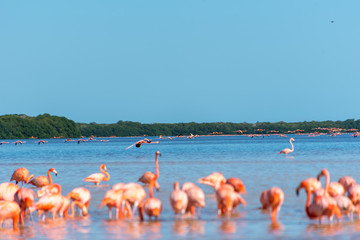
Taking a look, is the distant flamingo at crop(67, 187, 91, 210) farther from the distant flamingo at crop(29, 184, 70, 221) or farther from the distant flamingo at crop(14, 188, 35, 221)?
the distant flamingo at crop(14, 188, 35, 221)

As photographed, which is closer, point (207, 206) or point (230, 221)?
point (230, 221)

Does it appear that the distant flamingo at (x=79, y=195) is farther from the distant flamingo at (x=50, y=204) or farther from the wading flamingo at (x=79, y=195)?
the distant flamingo at (x=50, y=204)

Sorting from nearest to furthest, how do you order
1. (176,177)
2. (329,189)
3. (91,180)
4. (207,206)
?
(329,189) → (207,206) → (91,180) → (176,177)

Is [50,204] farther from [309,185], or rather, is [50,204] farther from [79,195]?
[309,185]

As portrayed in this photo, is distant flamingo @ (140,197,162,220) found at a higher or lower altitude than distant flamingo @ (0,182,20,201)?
lower

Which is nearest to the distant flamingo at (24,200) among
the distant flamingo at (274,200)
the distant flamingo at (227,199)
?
the distant flamingo at (227,199)

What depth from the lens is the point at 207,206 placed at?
54.7 ft

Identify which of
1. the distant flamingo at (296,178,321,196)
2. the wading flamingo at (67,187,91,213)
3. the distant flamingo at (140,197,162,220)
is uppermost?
the distant flamingo at (296,178,321,196)

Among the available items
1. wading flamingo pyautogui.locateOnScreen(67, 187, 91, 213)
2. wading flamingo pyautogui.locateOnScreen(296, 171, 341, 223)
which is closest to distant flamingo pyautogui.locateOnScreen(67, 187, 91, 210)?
wading flamingo pyautogui.locateOnScreen(67, 187, 91, 213)

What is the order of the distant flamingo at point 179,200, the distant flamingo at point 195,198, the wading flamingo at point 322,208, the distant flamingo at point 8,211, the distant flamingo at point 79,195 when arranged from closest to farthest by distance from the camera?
the wading flamingo at point 322,208
the distant flamingo at point 8,211
the distant flamingo at point 179,200
the distant flamingo at point 195,198
the distant flamingo at point 79,195

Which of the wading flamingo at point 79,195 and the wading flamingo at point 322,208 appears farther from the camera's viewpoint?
the wading flamingo at point 79,195

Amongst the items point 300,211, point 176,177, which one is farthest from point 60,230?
point 176,177

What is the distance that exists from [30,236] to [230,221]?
177 inches

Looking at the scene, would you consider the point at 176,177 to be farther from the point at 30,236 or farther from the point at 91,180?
the point at 30,236
